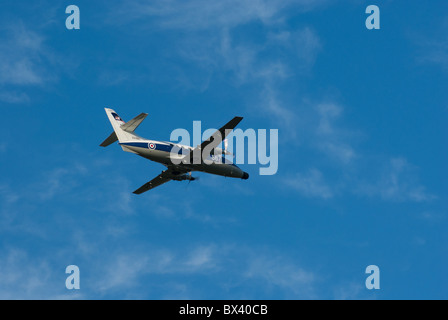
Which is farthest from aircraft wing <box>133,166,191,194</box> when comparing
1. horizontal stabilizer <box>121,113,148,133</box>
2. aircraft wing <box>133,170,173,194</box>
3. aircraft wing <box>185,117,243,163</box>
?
Result: horizontal stabilizer <box>121,113,148,133</box>

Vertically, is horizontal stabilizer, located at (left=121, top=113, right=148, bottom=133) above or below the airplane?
above

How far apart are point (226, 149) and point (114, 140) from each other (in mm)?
13295

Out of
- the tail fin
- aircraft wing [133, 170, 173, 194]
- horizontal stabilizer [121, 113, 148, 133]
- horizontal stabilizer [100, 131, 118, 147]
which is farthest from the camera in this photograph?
aircraft wing [133, 170, 173, 194]

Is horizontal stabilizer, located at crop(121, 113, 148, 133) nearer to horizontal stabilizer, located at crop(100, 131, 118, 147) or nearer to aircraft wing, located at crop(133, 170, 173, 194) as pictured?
horizontal stabilizer, located at crop(100, 131, 118, 147)

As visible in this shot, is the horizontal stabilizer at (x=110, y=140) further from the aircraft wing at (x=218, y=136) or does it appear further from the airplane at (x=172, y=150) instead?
the aircraft wing at (x=218, y=136)

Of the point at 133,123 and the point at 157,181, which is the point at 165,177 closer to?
the point at 157,181

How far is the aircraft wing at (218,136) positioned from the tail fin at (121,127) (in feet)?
22.5

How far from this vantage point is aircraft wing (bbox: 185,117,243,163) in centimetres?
6349

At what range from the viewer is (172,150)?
70.2 meters

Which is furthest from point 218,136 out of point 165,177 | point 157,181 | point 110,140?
point 157,181

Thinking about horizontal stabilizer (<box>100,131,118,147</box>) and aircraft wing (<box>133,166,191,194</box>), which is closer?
horizontal stabilizer (<box>100,131,118,147</box>)

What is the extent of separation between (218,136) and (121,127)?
40.2 feet
